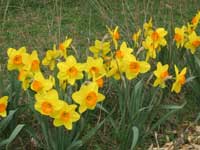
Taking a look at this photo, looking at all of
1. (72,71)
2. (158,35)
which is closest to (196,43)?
(158,35)

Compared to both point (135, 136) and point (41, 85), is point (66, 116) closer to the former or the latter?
point (41, 85)

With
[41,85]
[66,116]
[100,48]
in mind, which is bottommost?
[66,116]

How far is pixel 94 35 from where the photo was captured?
5.31 meters

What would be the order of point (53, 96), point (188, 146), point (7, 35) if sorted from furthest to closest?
point (7, 35), point (188, 146), point (53, 96)

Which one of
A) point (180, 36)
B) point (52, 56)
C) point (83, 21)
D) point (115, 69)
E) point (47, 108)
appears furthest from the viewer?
point (83, 21)

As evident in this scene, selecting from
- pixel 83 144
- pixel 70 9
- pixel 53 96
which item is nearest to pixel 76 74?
pixel 53 96

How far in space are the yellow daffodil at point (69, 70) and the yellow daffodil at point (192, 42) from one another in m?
1.07

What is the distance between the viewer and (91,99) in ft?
7.44

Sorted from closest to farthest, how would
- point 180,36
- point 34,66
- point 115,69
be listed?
point 34,66 < point 115,69 < point 180,36

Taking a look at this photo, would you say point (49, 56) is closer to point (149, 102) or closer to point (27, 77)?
point (27, 77)

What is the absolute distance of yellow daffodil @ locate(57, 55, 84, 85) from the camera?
7.74ft

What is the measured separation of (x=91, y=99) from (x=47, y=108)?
0.20 meters

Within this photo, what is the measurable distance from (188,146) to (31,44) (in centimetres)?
209

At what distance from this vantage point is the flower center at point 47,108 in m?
2.18
